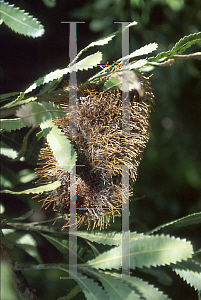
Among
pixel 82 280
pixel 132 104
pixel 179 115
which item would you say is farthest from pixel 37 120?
pixel 179 115

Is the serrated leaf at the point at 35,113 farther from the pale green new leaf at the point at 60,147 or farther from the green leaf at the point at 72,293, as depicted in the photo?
the green leaf at the point at 72,293

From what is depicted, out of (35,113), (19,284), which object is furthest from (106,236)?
(35,113)

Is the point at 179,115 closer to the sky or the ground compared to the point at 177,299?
closer to the sky

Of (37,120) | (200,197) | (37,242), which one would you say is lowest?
(37,242)

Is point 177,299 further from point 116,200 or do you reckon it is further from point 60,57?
point 60,57

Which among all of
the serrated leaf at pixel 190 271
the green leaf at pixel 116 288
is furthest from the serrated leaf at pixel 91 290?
the serrated leaf at pixel 190 271

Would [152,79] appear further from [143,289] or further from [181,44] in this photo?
[143,289]
